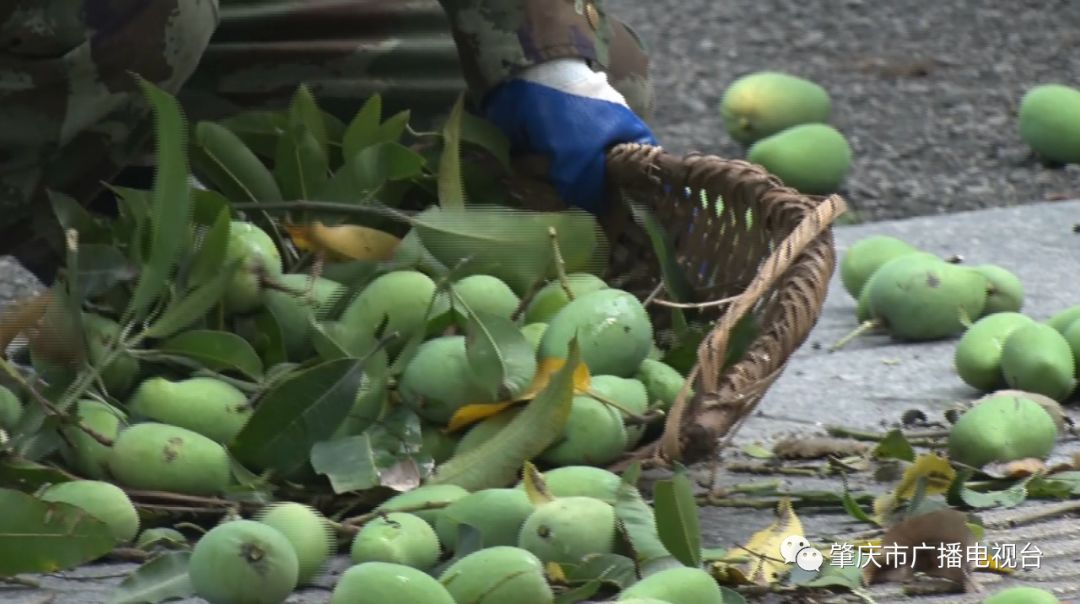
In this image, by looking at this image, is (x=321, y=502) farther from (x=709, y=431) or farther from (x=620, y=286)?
(x=620, y=286)

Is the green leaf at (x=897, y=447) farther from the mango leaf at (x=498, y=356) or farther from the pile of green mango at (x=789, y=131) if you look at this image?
the pile of green mango at (x=789, y=131)

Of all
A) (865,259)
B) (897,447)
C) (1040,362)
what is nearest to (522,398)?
(897,447)

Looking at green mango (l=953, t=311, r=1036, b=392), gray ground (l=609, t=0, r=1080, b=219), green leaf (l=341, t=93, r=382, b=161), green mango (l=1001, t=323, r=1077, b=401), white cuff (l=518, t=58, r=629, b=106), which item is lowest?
gray ground (l=609, t=0, r=1080, b=219)

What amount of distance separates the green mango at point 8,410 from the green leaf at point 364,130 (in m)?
0.47

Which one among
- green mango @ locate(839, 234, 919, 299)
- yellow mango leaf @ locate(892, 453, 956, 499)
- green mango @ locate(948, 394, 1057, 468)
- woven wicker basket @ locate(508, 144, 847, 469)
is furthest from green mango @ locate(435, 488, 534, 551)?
green mango @ locate(839, 234, 919, 299)

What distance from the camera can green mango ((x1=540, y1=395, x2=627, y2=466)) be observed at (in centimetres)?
137

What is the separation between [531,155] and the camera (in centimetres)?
183

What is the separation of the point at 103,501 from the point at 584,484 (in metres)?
0.34

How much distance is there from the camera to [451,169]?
5.54ft

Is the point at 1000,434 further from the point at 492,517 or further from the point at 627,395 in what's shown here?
the point at 492,517

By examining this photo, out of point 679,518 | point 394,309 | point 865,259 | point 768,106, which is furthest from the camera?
point 768,106

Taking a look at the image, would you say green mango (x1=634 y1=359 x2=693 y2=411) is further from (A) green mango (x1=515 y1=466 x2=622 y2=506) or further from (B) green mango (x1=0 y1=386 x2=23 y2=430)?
(B) green mango (x1=0 y1=386 x2=23 y2=430)

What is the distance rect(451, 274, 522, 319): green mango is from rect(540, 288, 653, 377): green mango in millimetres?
54

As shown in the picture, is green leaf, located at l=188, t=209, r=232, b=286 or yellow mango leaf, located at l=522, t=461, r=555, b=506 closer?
yellow mango leaf, located at l=522, t=461, r=555, b=506
